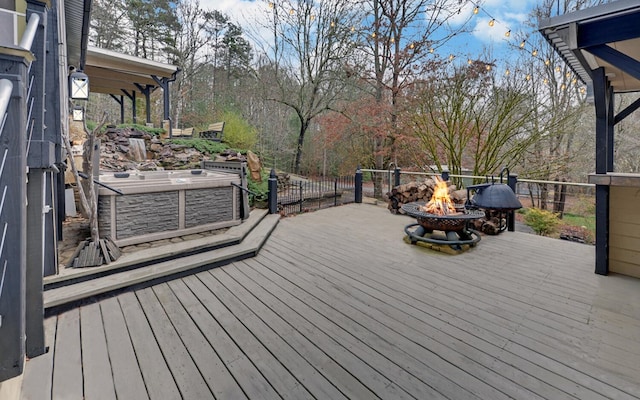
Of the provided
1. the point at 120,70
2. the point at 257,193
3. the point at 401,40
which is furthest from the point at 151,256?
the point at 120,70

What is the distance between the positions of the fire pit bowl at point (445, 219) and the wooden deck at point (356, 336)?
69cm

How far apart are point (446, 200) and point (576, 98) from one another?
782 centimetres

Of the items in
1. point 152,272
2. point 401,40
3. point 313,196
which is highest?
point 401,40

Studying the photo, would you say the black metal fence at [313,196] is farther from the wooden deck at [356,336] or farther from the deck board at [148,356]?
the deck board at [148,356]

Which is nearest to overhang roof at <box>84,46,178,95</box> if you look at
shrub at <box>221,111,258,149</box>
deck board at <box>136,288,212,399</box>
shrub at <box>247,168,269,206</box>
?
shrub at <box>221,111,258,149</box>

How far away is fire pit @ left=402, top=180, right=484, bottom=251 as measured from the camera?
405 cm

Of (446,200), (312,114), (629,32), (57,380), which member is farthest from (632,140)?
(57,380)

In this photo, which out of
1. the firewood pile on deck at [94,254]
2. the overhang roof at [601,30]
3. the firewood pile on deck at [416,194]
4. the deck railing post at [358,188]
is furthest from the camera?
the deck railing post at [358,188]

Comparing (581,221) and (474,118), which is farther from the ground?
(474,118)

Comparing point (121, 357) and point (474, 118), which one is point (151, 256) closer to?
point (121, 357)

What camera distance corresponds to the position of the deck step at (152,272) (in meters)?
2.53

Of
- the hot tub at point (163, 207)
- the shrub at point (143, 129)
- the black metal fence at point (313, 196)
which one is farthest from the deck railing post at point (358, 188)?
the shrub at point (143, 129)

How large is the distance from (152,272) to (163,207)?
1.16 m

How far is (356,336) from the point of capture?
2.17 metres
